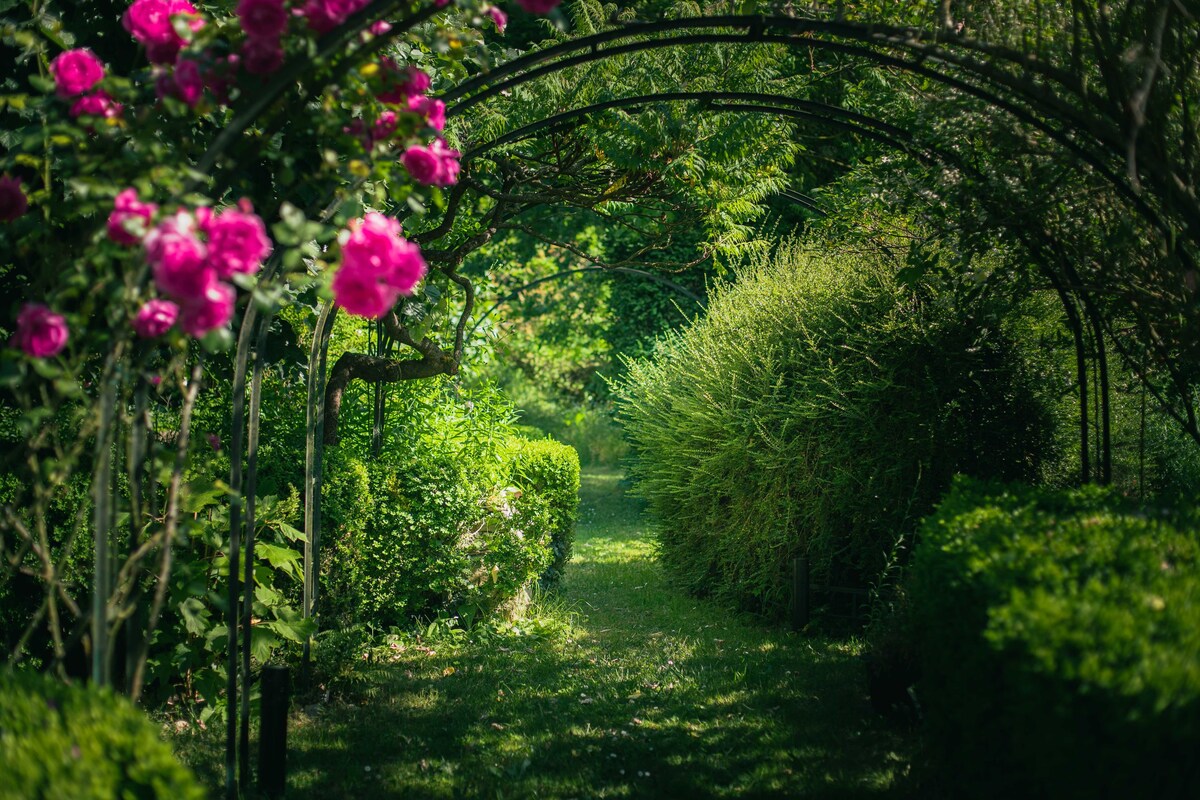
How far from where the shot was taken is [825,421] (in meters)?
6.56

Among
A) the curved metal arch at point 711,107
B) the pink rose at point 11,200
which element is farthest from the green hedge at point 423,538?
the pink rose at point 11,200

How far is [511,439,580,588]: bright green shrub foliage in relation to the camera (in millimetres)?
7113

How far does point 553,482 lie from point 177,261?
5580 millimetres

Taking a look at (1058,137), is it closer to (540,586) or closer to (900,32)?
(900,32)

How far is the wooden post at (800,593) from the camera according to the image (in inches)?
249

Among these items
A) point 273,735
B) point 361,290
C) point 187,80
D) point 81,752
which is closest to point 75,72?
point 187,80

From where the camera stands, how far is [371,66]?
2568mm

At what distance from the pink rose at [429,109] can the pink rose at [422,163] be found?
0.10 m

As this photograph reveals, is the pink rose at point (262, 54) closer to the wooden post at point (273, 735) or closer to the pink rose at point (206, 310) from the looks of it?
the pink rose at point (206, 310)

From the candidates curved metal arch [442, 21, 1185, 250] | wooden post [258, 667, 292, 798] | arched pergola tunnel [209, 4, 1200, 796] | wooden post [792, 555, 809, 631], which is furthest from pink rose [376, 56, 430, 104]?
wooden post [792, 555, 809, 631]

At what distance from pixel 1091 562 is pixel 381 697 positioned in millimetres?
3497

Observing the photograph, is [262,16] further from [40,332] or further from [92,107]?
[40,332]

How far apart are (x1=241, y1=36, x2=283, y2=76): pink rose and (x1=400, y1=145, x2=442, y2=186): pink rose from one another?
0.42 m

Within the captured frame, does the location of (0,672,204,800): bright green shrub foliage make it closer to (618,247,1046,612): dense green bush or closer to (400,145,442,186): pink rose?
(400,145,442,186): pink rose
